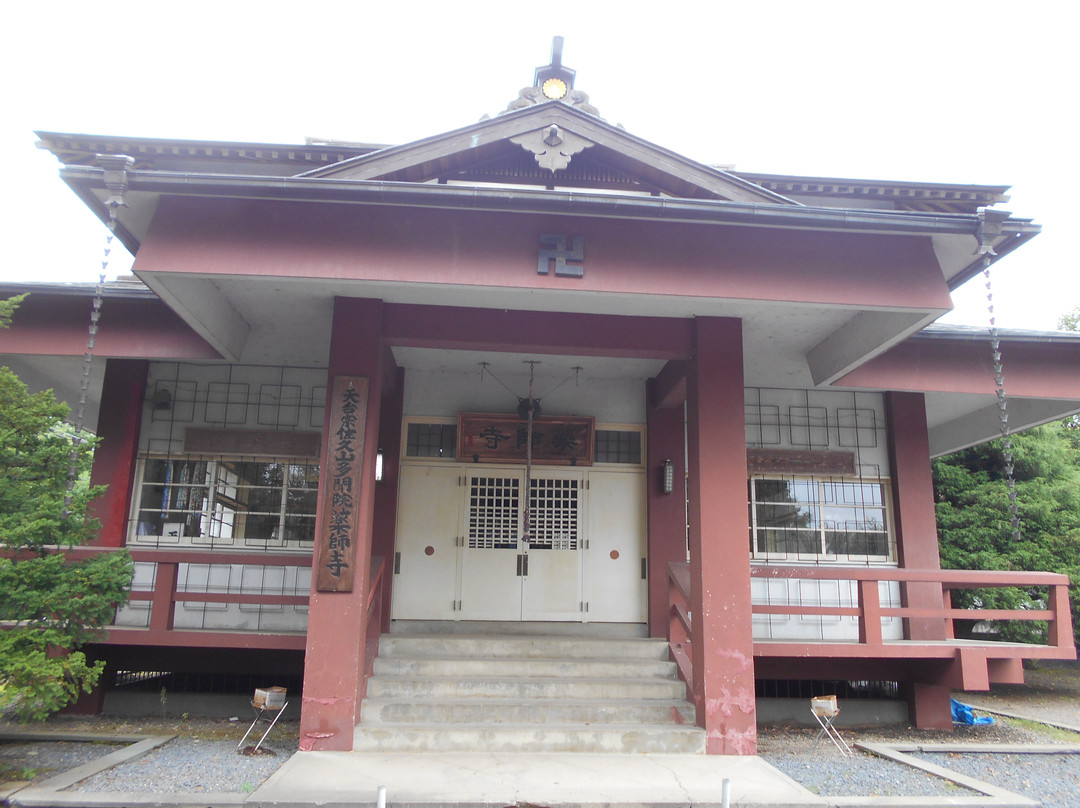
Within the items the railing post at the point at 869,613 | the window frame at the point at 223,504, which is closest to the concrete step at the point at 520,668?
the railing post at the point at 869,613

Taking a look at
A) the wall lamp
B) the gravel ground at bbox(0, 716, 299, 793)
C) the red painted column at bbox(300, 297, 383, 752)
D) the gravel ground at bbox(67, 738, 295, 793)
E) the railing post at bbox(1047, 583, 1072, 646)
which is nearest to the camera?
the gravel ground at bbox(67, 738, 295, 793)

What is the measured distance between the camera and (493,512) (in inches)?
366

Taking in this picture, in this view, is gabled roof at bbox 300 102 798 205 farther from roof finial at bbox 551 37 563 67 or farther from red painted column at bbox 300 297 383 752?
red painted column at bbox 300 297 383 752

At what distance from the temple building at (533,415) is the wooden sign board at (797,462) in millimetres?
44

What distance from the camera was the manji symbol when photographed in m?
6.28

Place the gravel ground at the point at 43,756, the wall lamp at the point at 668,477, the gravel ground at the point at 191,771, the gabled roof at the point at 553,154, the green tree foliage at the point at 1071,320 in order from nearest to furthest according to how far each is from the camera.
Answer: the gravel ground at the point at 191,771
the gravel ground at the point at 43,756
the gabled roof at the point at 553,154
the wall lamp at the point at 668,477
the green tree foliage at the point at 1071,320

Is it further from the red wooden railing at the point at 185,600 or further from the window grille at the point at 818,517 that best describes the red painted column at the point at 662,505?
the red wooden railing at the point at 185,600

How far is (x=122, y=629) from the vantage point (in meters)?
7.68

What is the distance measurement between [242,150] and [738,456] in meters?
6.90

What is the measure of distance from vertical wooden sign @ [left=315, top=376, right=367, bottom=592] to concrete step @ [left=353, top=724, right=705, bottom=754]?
1.32 m

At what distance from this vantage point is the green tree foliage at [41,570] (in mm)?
5305

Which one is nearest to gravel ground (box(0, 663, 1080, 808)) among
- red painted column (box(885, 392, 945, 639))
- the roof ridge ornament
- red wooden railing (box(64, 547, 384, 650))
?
red wooden railing (box(64, 547, 384, 650))

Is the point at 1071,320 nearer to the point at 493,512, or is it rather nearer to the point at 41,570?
the point at 493,512

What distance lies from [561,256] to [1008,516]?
10.9 meters
